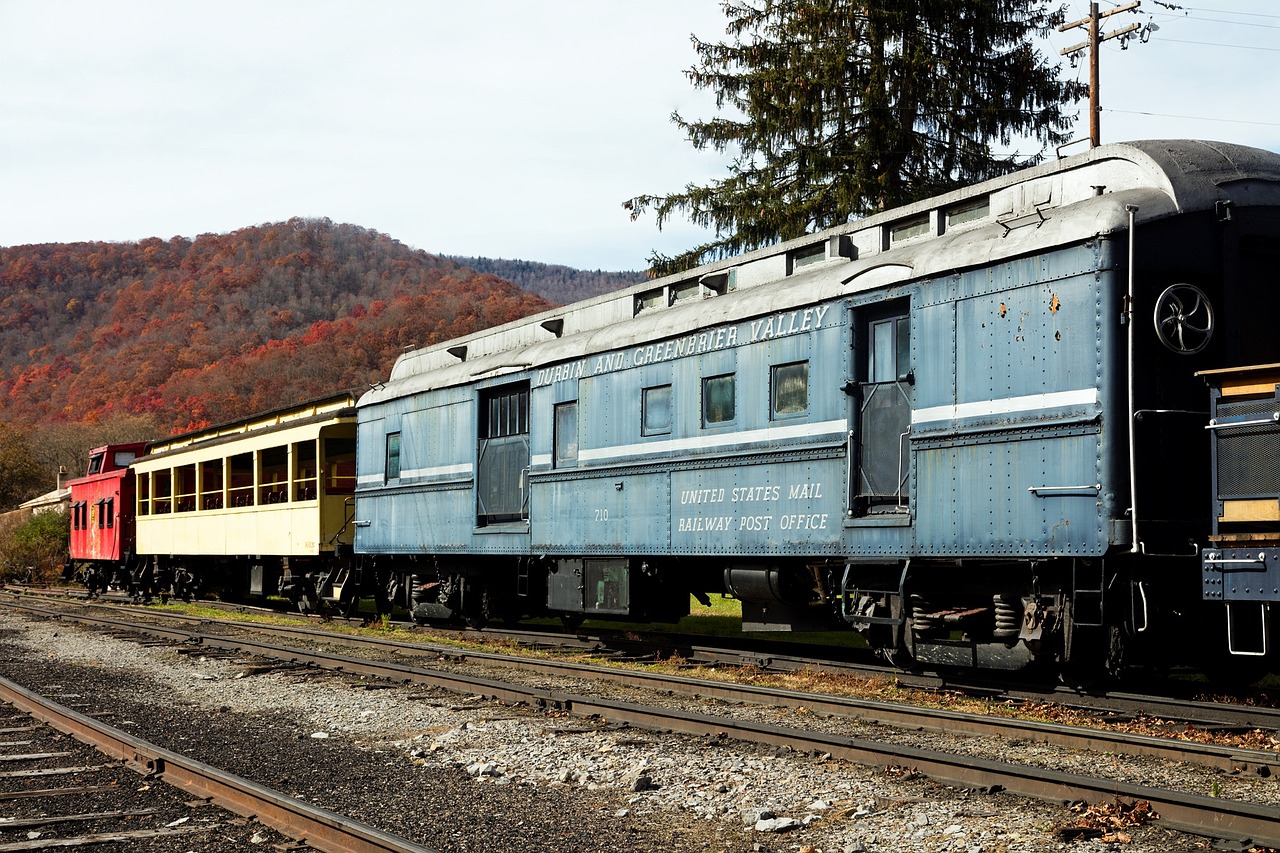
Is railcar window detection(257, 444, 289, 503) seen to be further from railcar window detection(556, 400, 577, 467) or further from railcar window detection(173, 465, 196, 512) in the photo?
railcar window detection(556, 400, 577, 467)

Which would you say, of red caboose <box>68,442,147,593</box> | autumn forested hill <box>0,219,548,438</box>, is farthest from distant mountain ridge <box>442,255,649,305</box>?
red caboose <box>68,442,147,593</box>

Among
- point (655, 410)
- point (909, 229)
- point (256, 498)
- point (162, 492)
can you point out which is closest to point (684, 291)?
point (655, 410)

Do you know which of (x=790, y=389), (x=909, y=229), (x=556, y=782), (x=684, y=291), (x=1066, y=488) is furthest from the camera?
(x=684, y=291)

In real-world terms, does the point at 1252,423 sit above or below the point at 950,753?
above

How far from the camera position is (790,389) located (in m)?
11.9

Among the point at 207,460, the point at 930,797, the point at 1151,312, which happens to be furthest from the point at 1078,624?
the point at 207,460

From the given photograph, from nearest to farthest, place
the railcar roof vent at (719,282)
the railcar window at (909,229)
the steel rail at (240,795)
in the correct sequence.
→ the steel rail at (240,795)
the railcar window at (909,229)
the railcar roof vent at (719,282)

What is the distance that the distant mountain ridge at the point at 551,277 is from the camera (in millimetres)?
149500

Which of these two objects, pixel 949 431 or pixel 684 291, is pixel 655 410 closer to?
pixel 684 291

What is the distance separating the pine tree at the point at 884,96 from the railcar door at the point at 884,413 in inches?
577

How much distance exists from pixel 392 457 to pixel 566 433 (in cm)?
509

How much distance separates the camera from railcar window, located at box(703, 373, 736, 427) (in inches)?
495

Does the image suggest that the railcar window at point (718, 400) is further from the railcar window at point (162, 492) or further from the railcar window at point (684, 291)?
the railcar window at point (162, 492)

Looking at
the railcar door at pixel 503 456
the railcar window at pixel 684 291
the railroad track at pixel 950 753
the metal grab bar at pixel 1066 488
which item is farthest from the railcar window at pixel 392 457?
the metal grab bar at pixel 1066 488
